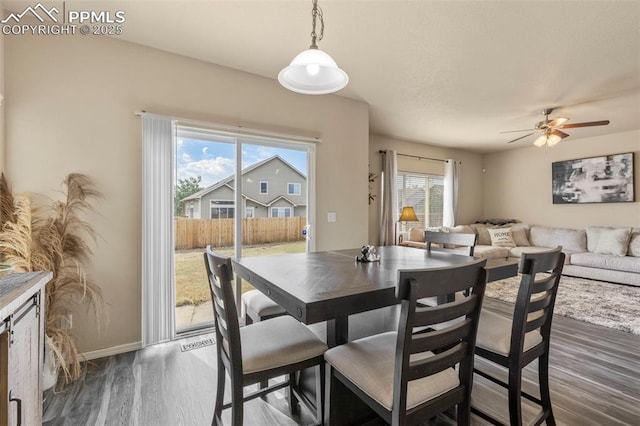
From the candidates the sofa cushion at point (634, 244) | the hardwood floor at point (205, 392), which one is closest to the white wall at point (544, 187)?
the sofa cushion at point (634, 244)

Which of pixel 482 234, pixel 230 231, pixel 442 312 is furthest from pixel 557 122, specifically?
pixel 230 231

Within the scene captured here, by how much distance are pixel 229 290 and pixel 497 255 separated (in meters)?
5.61

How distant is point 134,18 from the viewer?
7.18ft

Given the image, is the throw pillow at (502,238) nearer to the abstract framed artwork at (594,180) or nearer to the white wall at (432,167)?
the white wall at (432,167)

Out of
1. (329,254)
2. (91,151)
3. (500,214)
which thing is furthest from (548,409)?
(500,214)

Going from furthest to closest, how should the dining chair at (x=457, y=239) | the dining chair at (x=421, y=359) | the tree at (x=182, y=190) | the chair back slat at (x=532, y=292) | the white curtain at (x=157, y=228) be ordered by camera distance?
the tree at (x=182, y=190), the white curtain at (x=157, y=228), the dining chair at (x=457, y=239), the chair back slat at (x=532, y=292), the dining chair at (x=421, y=359)

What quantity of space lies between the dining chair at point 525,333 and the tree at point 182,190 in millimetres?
2661

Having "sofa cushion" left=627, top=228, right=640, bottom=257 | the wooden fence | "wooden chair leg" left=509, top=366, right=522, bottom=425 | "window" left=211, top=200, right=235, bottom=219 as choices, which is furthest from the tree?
"sofa cushion" left=627, top=228, right=640, bottom=257

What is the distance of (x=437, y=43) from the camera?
97.6 inches

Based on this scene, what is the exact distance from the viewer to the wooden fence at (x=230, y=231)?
9.20 feet

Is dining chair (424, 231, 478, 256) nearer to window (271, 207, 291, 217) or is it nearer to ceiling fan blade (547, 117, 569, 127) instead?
window (271, 207, 291, 217)

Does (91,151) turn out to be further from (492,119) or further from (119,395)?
(492,119)

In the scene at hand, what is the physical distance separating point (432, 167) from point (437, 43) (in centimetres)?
420

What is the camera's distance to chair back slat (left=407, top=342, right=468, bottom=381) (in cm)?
99
